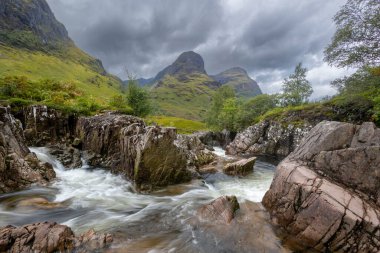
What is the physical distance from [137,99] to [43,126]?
26.4 meters

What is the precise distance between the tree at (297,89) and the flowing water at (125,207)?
53108mm

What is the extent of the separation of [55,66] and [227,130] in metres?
174

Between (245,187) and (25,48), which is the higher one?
(25,48)

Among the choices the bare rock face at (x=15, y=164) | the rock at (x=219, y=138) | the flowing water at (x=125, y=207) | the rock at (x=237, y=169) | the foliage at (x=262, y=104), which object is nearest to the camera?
the flowing water at (x=125, y=207)

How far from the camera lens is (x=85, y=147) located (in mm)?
24156

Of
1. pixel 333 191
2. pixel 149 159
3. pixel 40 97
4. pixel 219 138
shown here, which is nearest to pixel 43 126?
pixel 40 97

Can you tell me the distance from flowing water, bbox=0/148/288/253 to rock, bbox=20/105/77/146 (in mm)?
7087

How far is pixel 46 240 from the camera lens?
24.5 ft

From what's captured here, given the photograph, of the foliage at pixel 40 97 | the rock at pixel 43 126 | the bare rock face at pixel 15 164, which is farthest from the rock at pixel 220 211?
the foliage at pixel 40 97

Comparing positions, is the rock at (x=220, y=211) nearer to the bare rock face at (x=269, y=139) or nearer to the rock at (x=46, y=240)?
the rock at (x=46, y=240)

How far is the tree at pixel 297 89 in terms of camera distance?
2564 inches

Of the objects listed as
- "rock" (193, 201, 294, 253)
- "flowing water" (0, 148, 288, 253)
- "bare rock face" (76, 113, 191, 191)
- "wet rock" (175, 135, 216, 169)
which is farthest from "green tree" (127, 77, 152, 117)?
"rock" (193, 201, 294, 253)

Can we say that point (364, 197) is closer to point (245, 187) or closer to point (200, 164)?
point (245, 187)

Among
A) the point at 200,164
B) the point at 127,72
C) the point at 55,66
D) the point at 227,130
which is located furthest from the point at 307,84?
the point at 55,66
